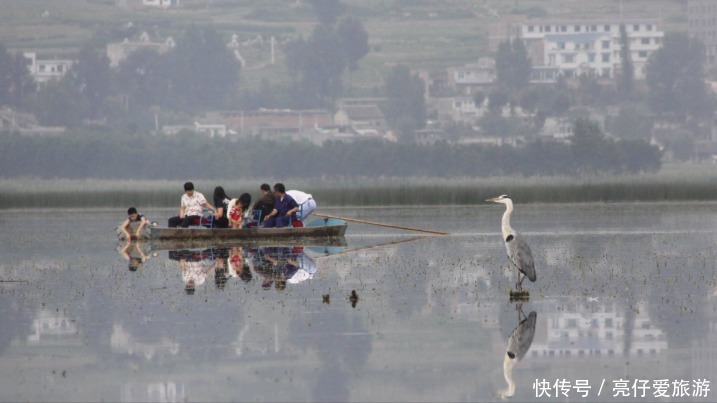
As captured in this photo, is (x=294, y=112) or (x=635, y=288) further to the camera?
(x=294, y=112)

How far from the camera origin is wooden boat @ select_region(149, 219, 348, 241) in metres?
33.8

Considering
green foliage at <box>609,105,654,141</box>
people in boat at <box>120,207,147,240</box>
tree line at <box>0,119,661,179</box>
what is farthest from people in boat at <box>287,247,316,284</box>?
green foliage at <box>609,105,654,141</box>

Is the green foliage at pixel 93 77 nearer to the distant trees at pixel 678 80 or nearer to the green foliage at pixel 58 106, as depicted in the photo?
the green foliage at pixel 58 106

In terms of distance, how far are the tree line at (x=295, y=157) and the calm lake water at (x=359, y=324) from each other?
Answer: 343 feet

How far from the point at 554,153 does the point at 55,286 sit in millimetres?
115207

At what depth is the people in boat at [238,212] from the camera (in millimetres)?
34656

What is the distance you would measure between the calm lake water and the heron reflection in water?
81 mm

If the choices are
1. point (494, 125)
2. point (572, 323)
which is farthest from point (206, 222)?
point (494, 125)

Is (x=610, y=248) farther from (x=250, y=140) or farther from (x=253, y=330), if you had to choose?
(x=250, y=140)

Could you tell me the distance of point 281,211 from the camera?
1359 inches

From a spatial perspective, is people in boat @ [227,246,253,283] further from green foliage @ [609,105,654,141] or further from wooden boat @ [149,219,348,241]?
green foliage @ [609,105,654,141]

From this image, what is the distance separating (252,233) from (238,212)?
3.60 ft

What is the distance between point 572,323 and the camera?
695 inches

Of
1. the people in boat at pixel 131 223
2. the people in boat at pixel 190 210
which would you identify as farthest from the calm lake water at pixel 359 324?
the people in boat at pixel 131 223
